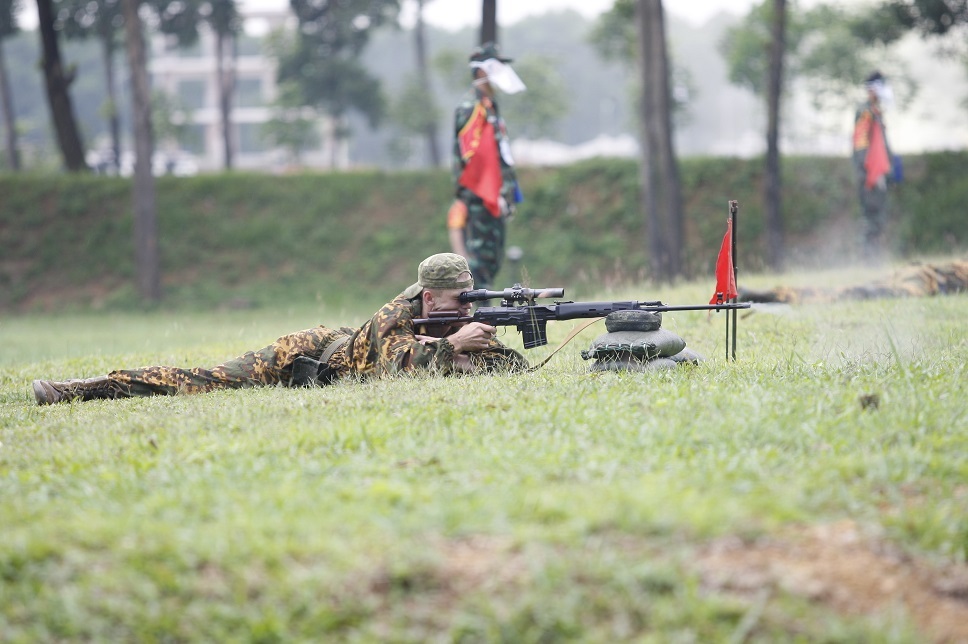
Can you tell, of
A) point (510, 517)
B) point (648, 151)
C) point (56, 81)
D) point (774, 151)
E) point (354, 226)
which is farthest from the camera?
point (354, 226)

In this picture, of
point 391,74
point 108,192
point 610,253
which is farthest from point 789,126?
point 391,74

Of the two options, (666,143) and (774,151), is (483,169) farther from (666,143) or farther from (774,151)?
(774,151)

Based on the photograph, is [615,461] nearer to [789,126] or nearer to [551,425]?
[551,425]

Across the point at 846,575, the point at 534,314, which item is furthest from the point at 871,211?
the point at 846,575

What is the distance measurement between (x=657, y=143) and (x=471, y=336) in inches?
566

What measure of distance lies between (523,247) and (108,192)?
9.10m

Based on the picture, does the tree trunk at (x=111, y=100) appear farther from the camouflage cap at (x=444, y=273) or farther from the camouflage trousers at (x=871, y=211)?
the camouflage cap at (x=444, y=273)

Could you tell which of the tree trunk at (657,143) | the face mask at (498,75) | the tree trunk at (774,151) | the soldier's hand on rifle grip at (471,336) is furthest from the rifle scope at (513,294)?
the tree trunk at (774,151)

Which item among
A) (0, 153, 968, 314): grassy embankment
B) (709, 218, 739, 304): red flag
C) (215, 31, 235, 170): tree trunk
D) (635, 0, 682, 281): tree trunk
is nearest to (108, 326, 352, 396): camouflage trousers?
(709, 218, 739, 304): red flag

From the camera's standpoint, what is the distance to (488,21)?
20.5m

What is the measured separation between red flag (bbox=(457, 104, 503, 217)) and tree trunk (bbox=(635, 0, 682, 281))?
7496 mm

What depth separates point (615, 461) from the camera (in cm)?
476

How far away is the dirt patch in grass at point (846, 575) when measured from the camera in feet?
12.0

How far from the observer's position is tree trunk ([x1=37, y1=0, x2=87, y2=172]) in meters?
24.0
